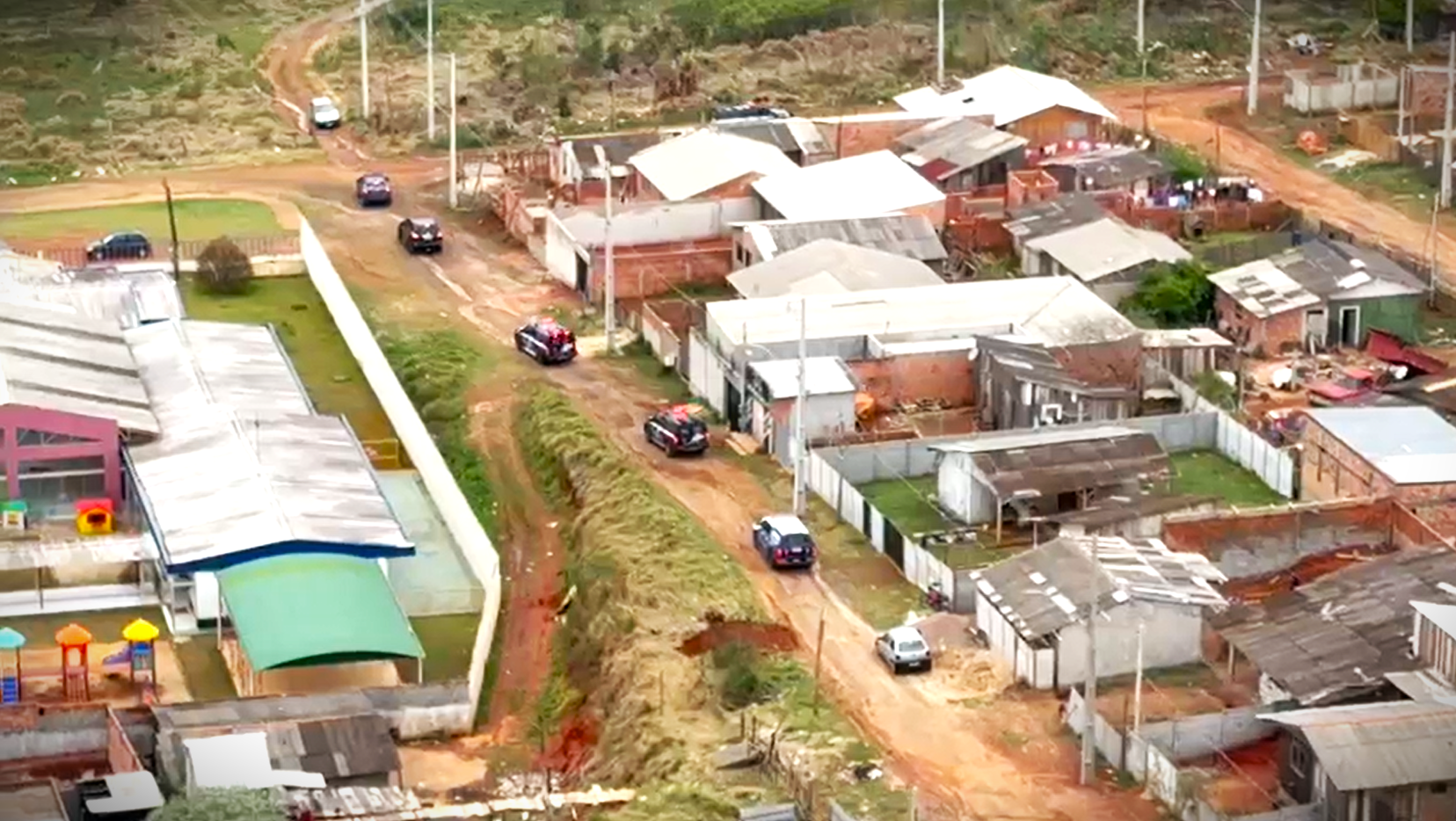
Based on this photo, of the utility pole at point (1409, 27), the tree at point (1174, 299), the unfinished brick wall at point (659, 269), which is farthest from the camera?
the utility pole at point (1409, 27)

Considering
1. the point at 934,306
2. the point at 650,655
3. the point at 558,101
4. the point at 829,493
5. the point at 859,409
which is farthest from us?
the point at 558,101

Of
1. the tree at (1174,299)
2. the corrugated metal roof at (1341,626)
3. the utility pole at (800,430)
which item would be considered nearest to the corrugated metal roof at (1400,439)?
the corrugated metal roof at (1341,626)

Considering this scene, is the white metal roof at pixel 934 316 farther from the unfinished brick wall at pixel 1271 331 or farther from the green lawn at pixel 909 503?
the green lawn at pixel 909 503

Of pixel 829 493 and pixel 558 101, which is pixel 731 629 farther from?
pixel 558 101

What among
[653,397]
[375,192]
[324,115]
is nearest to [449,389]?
[653,397]

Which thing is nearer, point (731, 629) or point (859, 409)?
point (731, 629)

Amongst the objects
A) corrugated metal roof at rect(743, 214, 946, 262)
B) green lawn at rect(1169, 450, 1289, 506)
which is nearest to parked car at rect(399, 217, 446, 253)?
corrugated metal roof at rect(743, 214, 946, 262)

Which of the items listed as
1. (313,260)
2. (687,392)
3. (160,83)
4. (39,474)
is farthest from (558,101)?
(39,474)
